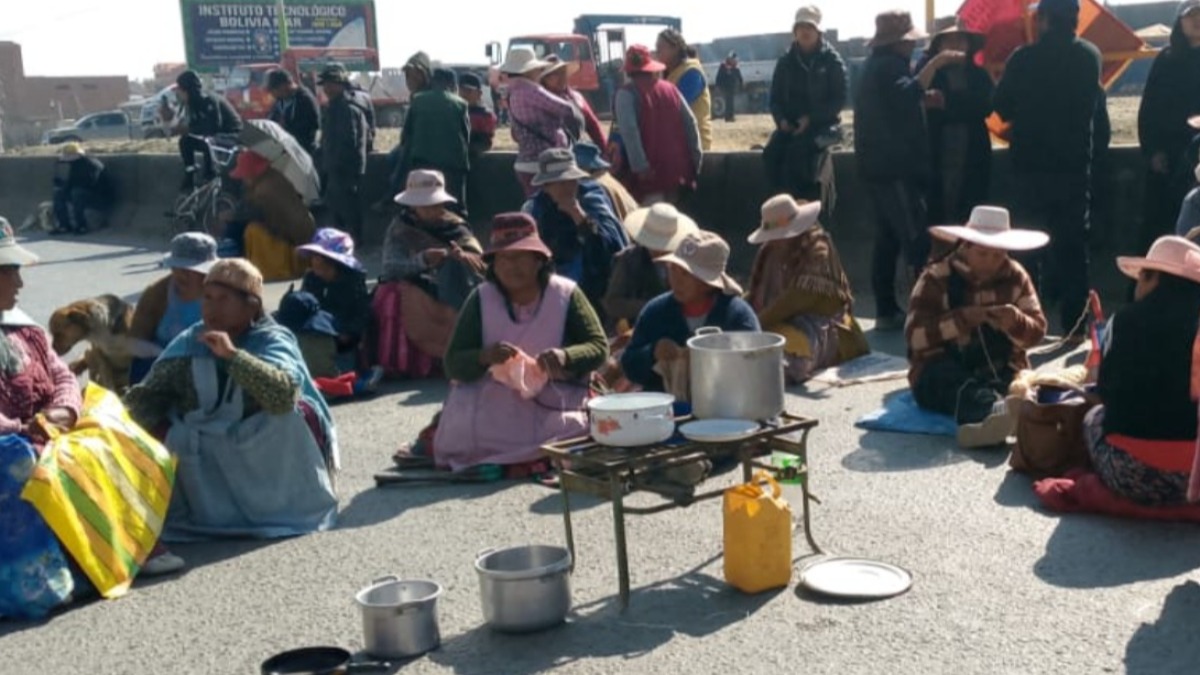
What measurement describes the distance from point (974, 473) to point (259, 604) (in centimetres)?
316

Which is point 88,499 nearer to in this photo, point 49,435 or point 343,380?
point 49,435

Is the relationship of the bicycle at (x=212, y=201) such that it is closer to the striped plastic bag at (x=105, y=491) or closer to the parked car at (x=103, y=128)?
the striped plastic bag at (x=105, y=491)

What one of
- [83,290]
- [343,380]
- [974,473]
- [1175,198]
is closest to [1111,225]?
[1175,198]

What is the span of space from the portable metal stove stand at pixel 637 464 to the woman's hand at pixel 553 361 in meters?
1.17

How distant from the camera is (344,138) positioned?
13656 mm

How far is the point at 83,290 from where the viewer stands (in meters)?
13.9

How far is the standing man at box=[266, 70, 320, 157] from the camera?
14.7 m

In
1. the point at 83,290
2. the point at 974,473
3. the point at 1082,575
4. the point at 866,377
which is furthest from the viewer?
the point at 83,290

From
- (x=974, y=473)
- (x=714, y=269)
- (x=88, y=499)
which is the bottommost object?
(x=974, y=473)

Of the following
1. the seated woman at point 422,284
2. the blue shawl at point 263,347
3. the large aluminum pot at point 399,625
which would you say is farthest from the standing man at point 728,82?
the large aluminum pot at point 399,625

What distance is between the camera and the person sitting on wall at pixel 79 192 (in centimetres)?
1953

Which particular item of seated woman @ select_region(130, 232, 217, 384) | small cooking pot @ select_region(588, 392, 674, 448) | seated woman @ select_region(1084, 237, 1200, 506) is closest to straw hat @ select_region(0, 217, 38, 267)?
seated woman @ select_region(130, 232, 217, 384)

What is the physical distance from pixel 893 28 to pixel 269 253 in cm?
650

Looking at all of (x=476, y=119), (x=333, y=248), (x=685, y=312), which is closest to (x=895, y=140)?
(x=685, y=312)
